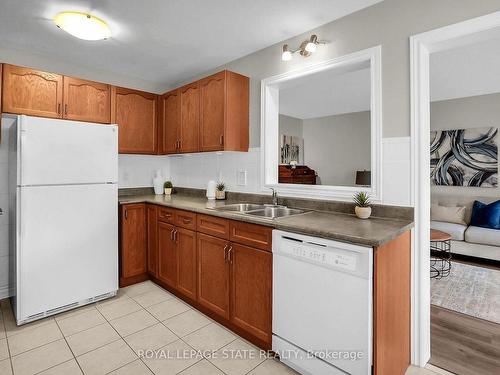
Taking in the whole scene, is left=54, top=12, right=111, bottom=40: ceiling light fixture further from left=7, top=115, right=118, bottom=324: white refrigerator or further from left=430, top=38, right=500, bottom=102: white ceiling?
left=430, top=38, right=500, bottom=102: white ceiling

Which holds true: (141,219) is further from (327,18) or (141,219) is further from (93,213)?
(327,18)

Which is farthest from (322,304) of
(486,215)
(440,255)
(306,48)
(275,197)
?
(486,215)

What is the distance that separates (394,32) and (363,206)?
3.86 feet

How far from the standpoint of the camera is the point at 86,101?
2875 mm

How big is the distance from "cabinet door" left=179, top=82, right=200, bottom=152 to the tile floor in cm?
166

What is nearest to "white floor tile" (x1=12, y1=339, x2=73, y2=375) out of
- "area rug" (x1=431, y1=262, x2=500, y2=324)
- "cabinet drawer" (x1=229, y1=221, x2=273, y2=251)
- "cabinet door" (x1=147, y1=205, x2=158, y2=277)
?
"cabinet door" (x1=147, y1=205, x2=158, y2=277)

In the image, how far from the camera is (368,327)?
1.34 m

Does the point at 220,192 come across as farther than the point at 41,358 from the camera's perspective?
Yes

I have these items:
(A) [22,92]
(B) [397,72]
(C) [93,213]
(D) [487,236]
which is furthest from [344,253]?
(D) [487,236]

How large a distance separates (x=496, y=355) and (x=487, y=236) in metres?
2.52

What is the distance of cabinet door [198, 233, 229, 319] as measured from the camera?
212 centimetres

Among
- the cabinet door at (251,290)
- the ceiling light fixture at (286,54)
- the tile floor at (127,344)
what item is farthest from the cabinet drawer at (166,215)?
the ceiling light fixture at (286,54)

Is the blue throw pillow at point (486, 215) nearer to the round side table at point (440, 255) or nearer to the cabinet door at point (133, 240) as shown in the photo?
the round side table at point (440, 255)

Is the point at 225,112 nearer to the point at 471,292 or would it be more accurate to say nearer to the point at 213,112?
the point at 213,112
